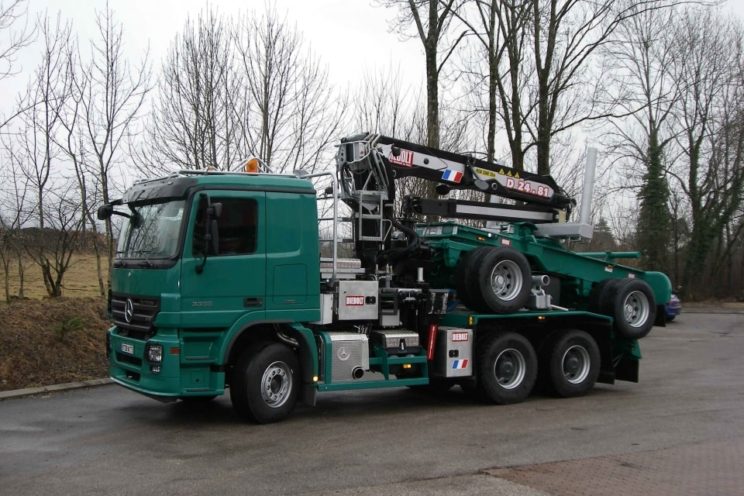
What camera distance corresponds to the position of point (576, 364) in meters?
11.7

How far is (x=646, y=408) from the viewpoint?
1039 centimetres

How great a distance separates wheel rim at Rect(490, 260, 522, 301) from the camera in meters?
10.7

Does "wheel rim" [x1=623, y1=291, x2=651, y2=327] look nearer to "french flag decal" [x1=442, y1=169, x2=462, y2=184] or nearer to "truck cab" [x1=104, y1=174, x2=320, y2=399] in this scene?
"french flag decal" [x1=442, y1=169, x2=462, y2=184]

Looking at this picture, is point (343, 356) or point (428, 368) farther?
point (428, 368)

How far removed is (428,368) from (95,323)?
21.2 ft

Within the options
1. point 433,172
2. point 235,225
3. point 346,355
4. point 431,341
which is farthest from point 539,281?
point 235,225

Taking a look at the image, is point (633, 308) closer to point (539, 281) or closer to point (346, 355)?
point (539, 281)

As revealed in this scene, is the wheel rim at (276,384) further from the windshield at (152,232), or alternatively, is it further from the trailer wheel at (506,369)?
the trailer wheel at (506,369)

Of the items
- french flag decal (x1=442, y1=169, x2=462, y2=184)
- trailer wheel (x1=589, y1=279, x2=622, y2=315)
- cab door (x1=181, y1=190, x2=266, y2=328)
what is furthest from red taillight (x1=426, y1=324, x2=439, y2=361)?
trailer wheel (x1=589, y1=279, x2=622, y2=315)

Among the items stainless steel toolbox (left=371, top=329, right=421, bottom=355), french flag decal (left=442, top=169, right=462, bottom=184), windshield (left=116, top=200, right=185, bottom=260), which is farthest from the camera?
french flag decal (left=442, top=169, right=462, bottom=184)

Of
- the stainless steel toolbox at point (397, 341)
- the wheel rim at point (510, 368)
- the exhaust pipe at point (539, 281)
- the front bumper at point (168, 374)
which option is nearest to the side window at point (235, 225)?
the front bumper at point (168, 374)

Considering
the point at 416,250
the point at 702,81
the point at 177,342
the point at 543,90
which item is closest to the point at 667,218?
the point at 702,81

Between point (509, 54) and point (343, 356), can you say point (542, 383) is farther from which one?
point (509, 54)

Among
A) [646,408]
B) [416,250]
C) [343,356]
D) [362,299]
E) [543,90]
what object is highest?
[543,90]
